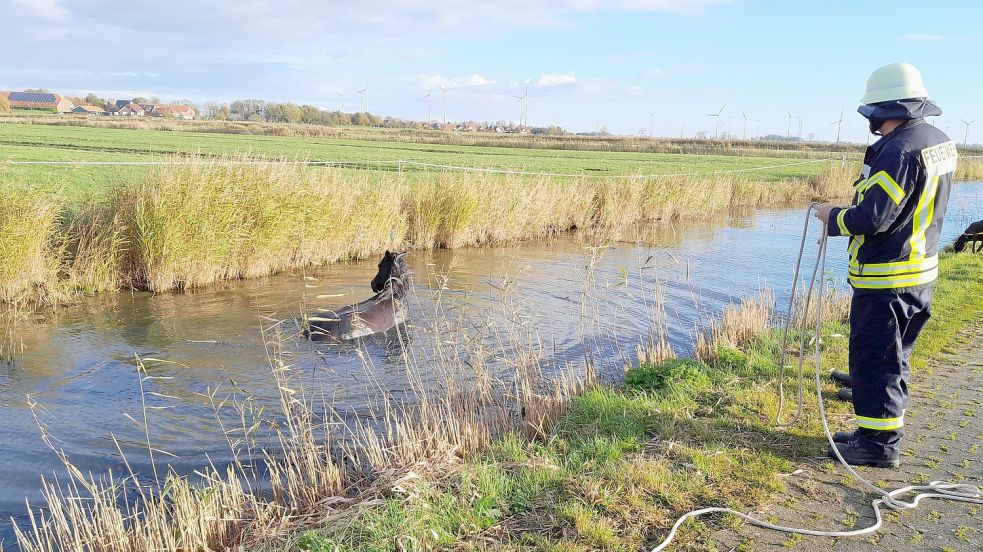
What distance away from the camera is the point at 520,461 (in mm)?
4414

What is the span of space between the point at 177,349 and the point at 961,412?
834 centimetres

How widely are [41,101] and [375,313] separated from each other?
6234 inches

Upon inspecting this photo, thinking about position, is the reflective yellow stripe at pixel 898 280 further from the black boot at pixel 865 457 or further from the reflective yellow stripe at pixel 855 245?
the black boot at pixel 865 457

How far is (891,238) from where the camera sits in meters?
4.35

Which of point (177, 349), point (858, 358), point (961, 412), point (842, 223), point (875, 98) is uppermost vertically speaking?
point (875, 98)

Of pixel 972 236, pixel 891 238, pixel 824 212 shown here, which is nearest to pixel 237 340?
pixel 824 212

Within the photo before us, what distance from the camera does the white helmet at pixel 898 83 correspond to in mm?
4270

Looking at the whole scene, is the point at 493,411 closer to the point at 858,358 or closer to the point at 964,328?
the point at 858,358

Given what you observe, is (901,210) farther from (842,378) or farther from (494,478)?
(494,478)

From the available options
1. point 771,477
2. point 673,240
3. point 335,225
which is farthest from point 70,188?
point 771,477

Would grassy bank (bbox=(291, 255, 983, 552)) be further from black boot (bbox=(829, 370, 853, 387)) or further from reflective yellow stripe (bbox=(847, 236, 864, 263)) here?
reflective yellow stripe (bbox=(847, 236, 864, 263))

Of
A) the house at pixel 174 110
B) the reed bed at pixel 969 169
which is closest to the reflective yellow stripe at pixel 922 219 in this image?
the reed bed at pixel 969 169

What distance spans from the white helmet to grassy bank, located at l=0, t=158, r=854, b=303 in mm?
8855

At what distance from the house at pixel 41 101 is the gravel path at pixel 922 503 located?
6122 inches
